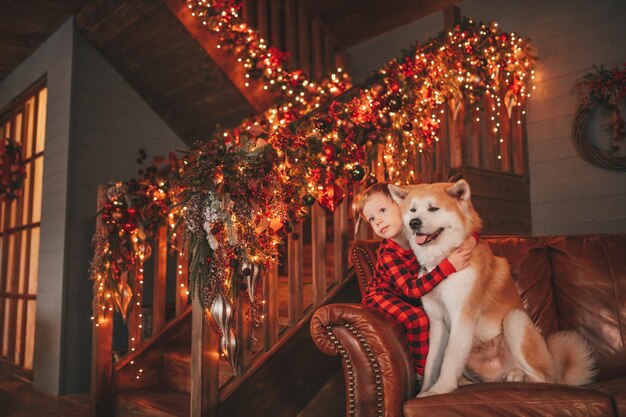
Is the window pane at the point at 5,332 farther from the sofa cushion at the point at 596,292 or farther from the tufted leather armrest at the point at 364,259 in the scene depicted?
the sofa cushion at the point at 596,292

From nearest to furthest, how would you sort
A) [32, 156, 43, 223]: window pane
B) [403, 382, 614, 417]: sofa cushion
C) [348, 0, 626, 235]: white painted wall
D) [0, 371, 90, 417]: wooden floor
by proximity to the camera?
[403, 382, 614, 417]: sofa cushion
[0, 371, 90, 417]: wooden floor
[348, 0, 626, 235]: white painted wall
[32, 156, 43, 223]: window pane

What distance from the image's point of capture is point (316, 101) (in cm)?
450

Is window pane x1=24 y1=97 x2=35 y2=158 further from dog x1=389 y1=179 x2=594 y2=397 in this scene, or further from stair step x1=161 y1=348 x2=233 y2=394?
dog x1=389 y1=179 x2=594 y2=397

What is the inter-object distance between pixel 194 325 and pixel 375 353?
1044 mm

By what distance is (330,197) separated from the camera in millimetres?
2584

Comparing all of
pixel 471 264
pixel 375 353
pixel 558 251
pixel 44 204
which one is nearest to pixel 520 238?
pixel 558 251

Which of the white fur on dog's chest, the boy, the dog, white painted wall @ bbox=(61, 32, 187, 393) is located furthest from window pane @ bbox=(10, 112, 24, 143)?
the white fur on dog's chest

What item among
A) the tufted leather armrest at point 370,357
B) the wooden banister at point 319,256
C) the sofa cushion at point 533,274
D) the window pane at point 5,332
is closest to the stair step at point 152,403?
the wooden banister at point 319,256

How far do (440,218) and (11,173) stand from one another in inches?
188

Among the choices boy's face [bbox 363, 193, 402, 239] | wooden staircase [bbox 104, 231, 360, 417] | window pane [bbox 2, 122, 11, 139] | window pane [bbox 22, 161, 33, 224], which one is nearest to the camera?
boy's face [bbox 363, 193, 402, 239]

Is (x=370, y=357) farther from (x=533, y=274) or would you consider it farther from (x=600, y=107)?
(x=600, y=107)

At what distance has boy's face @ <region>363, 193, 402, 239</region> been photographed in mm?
2072

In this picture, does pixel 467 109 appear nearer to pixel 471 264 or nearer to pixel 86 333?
pixel 471 264

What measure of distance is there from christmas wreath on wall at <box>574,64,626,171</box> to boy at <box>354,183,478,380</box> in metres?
2.58
